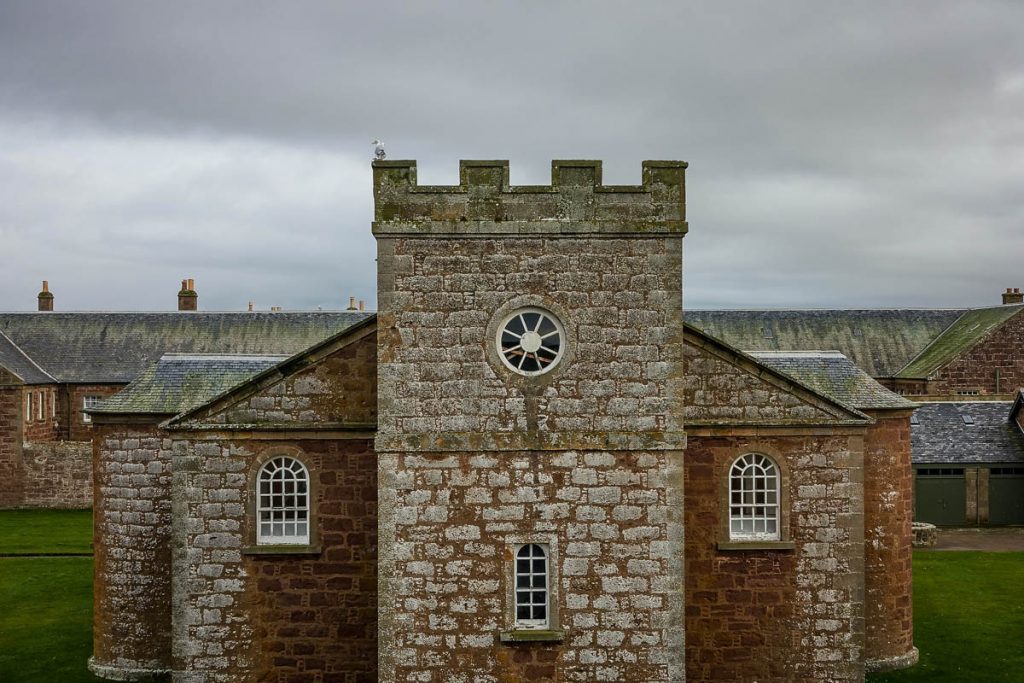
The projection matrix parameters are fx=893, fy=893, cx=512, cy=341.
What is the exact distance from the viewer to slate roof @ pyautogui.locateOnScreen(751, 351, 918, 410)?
731 inches

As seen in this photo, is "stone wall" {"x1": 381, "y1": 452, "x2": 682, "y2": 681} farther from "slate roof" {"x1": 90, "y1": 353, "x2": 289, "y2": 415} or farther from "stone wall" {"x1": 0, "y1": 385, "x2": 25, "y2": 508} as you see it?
"stone wall" {"x1": 0, "y1": 385, "x2": 25, "y2": 508}

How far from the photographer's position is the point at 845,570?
53.0 ft

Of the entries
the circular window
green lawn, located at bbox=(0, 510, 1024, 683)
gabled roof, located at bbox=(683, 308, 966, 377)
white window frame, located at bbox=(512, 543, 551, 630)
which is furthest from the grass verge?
gabled roof, located at bbox=(683, 308, 966, 377)

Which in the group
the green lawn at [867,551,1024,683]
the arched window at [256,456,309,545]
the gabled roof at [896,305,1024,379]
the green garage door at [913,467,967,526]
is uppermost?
the gabled roof at [896,305,1024,379]

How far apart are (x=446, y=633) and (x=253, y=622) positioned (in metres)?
4.30

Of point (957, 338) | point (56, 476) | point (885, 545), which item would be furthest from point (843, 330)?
point (56, 476)

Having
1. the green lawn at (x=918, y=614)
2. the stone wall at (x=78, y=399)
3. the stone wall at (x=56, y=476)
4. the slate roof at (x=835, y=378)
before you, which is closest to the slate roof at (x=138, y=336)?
the stone wall at (x=78, y=399)

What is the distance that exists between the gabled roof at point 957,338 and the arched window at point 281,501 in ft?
116

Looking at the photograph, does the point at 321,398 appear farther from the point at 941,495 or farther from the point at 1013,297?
the point at 1013,297

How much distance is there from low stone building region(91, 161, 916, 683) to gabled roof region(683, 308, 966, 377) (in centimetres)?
2745

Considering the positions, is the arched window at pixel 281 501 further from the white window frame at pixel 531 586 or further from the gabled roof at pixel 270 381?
the white window frame at pixel 531 586

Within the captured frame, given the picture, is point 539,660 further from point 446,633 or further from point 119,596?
point 119,596

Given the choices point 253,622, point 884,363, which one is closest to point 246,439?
point 253,622

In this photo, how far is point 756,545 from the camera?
632 inches
